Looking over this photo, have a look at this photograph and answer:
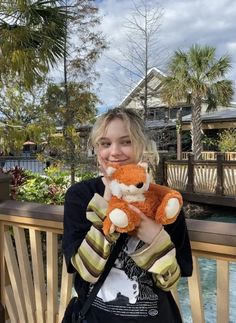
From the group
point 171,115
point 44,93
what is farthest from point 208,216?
point 171,115

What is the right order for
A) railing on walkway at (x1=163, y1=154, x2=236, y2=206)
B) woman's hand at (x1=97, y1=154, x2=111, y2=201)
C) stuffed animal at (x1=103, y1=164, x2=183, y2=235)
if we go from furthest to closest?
railing on walkway at (x1=163, y1=154, x2=236, y2=206), woman's hand at (x1=97, y1=154, x2=111, y2=201), stuffed animal at (x1=103, y1=164, x2=183, y2=235)

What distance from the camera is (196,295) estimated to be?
152cm

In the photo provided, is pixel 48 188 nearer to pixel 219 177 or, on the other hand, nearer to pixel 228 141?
pixel 219 177

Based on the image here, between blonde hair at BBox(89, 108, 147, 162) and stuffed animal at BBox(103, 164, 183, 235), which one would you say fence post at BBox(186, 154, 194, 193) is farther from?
stuffed animal at BBox(103, 164, 183, 235)

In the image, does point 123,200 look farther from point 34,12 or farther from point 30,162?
point 30,162

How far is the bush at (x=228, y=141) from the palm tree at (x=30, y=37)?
37.1ft

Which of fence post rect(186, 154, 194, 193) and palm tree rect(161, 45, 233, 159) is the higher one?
palm tree rect(161, 45, 233, 159)

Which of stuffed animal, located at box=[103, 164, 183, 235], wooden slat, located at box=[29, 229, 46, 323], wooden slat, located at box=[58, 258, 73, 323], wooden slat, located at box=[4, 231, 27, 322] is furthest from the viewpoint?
wooden slat, located at box=[4, 231, 27, 322]

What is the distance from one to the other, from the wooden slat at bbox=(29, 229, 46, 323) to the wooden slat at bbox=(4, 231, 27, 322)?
140 mm

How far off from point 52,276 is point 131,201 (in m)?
1.09

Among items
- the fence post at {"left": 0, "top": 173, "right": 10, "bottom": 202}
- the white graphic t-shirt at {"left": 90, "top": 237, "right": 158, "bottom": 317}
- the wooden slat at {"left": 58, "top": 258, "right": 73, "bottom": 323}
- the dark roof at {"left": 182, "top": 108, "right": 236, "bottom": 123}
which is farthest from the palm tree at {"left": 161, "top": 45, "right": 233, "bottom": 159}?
the white graphic t-shirt at {"left": 90, "top": 237, "right": 158, "bottom": 317}

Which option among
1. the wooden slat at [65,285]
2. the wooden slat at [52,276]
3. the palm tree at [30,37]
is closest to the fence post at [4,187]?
the wooden slat at [52,276]

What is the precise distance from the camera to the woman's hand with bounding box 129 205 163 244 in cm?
108

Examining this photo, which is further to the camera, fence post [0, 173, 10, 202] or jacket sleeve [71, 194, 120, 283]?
fence post [0, 173, 10, 202]
